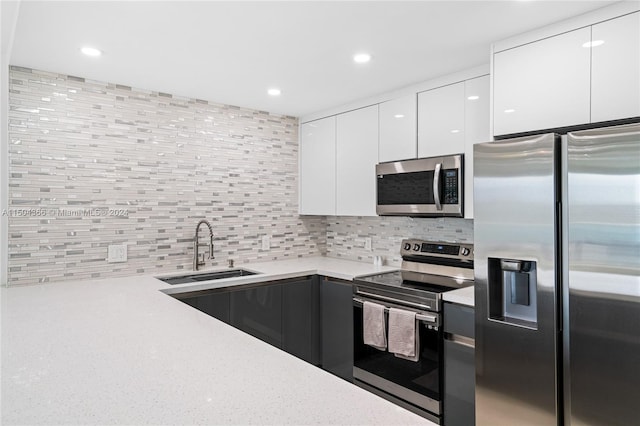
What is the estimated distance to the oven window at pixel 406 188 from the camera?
2.64m

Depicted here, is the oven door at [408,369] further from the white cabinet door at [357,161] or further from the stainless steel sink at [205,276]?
the stainless steel sink at [205,276]

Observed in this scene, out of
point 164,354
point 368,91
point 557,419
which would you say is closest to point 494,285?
point 557,419

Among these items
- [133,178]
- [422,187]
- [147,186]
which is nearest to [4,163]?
[133,178]

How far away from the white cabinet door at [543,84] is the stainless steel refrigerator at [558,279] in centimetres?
21

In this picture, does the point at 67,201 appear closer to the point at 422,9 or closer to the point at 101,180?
the point at 101,180

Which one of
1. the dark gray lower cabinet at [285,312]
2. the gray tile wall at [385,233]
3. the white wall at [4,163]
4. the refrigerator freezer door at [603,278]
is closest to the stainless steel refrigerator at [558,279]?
the refrigerator freezer door at [603,278]

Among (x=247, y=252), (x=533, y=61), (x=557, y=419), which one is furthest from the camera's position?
(x=247, y=252)

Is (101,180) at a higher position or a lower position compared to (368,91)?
lower

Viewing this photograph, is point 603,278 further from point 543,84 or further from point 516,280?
point 543,84

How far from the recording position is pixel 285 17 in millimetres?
1817

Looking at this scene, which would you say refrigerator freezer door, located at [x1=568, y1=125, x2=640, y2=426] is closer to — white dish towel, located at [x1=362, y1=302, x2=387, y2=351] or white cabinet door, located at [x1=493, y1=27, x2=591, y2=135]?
white cabinet door, located at [x1=493, y1=27, x2=591, y2=135]

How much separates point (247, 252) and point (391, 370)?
157cm

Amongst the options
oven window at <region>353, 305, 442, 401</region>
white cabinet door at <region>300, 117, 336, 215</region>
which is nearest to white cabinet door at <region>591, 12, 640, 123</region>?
oven window at <region>353, 305, 442, 401</region>

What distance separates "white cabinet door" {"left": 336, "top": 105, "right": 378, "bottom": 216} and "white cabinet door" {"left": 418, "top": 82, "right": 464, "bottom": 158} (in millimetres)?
439
